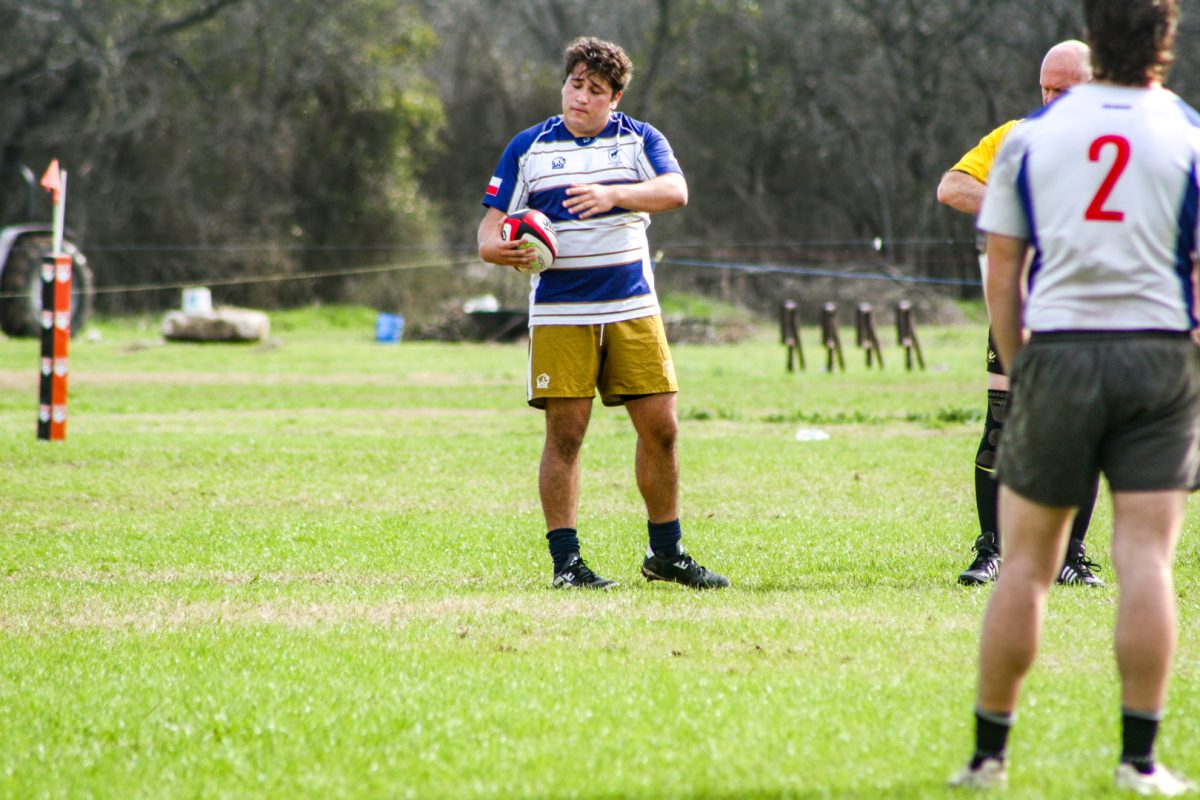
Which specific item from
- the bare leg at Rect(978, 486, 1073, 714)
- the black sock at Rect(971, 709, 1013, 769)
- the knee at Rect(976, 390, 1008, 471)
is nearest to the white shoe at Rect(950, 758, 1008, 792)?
the black sock at Rect(971, 709, 1013, 769)

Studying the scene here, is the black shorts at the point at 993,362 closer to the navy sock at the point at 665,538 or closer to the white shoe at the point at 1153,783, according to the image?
the navy sock at the point at 665,538

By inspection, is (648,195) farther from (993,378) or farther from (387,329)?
(387,329)

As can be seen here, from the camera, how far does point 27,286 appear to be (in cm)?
2812

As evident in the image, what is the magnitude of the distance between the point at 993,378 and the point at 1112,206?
279 centimetres

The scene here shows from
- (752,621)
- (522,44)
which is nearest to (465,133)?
(522,44)

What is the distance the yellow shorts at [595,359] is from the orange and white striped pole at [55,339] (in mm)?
6653

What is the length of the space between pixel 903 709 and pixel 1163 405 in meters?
1.23

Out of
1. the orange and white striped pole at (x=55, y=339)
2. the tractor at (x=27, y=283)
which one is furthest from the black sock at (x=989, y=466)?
the tractor at (x=27, y=283)

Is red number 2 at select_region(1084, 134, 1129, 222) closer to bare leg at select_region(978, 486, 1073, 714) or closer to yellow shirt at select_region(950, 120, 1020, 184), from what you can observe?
bare leg at select_region(978, 486, 1073, 714)

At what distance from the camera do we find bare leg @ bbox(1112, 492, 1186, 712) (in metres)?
3.21

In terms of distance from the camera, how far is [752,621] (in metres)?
5.20

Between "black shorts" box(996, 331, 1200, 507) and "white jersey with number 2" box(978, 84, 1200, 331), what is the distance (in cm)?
5

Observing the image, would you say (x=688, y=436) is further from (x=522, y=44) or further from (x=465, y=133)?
(x=522, y=44)

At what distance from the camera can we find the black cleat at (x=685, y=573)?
597cm
